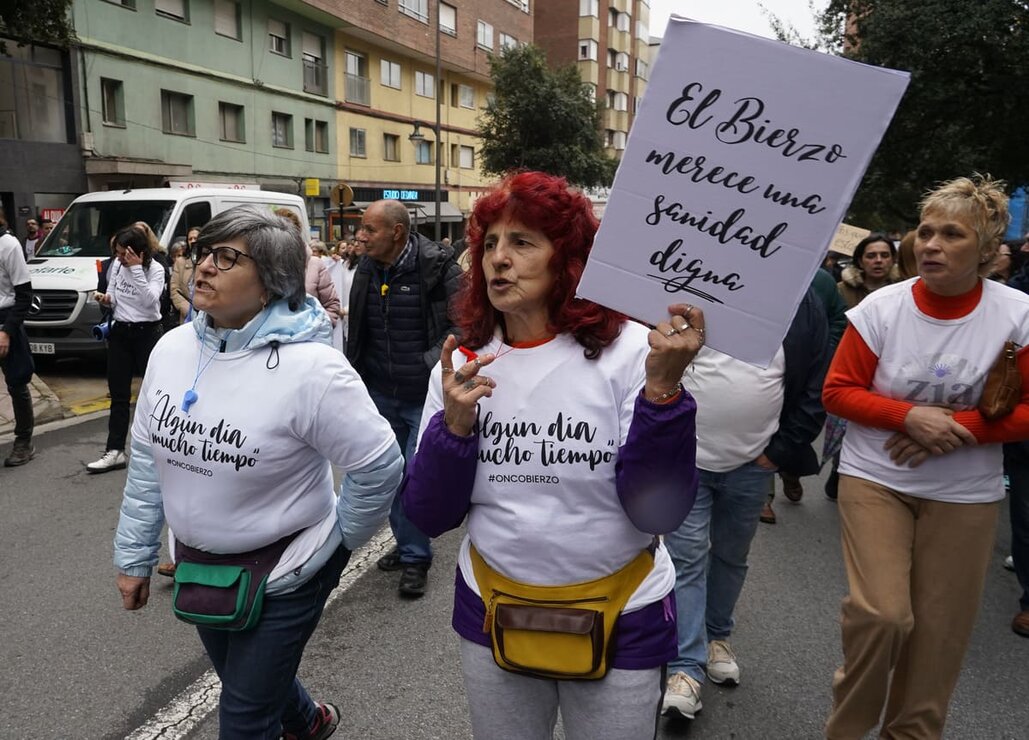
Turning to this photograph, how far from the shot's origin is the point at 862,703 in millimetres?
2641

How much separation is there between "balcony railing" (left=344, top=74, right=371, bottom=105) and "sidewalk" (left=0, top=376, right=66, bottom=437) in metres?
24.1

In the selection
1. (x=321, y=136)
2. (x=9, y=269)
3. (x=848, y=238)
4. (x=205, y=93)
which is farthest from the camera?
(x=321, y=136)

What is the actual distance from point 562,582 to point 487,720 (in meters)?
0.41

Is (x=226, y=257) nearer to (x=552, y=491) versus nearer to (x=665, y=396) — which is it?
(x=552, y=491)

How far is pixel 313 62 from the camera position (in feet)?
93.4

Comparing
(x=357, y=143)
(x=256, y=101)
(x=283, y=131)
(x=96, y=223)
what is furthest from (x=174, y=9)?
(x=96, y=223)

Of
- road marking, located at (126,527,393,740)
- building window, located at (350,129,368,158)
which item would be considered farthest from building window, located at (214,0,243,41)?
road marking, located at (126,527,393,740)

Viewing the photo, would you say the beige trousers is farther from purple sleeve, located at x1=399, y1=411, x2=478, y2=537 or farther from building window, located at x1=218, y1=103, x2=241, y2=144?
building window, located at x1=218, y1=103, x2=241, y2=144

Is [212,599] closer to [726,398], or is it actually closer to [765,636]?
[726,398]

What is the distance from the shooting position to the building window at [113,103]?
20.8 metres

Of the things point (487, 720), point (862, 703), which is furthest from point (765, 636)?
point (487, 720)

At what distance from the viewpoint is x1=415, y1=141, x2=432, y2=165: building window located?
114 ft

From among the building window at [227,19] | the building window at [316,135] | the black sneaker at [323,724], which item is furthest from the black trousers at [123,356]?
the building window at [316,135]

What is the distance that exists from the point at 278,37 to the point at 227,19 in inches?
99.4
